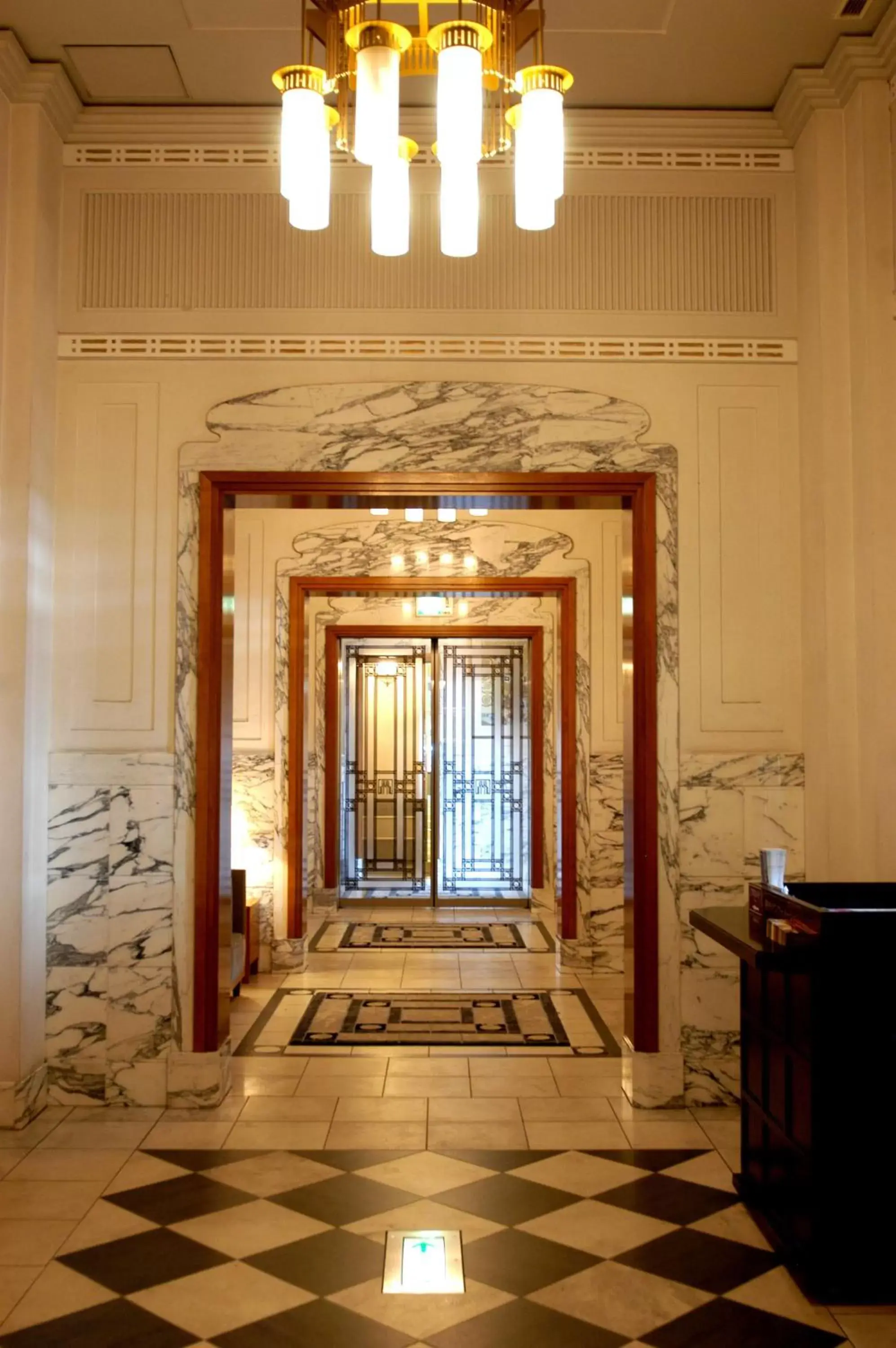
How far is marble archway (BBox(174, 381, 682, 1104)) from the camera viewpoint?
564cm

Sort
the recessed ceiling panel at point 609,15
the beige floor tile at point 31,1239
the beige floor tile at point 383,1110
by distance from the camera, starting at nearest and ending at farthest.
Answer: the beige floor tile at point 31,1239, the recessed ceiling panel at point 609,15, the beige floor tile at point 383,1110

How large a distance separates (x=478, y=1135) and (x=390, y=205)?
395 centimetres

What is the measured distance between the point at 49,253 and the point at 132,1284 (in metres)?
4.43

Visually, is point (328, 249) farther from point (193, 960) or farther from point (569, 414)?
point (193, 960)

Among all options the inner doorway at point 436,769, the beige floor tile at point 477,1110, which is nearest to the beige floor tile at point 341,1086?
the beige floor tile at point 477,1110

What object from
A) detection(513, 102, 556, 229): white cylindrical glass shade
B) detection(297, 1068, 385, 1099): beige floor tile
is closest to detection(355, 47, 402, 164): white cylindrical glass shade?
detection(513, 102, 556, 229): white cylindrical glass shade

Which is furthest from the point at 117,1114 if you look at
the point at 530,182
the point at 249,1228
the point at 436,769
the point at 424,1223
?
the point at 436,769

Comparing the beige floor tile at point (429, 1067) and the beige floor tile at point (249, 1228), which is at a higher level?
the beige floor tile at point (249, 1228)

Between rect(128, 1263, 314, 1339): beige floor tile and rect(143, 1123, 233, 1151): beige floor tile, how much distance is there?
1210mm

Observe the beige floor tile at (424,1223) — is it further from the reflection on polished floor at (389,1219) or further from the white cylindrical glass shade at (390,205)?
the white cylindrical glass shade at (390,205)

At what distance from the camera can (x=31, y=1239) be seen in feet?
13.4

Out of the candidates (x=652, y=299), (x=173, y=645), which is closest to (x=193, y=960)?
(x=173, y=645)

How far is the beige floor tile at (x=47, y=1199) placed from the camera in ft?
14.1

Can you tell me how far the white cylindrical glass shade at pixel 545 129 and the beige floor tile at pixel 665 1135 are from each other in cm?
396
